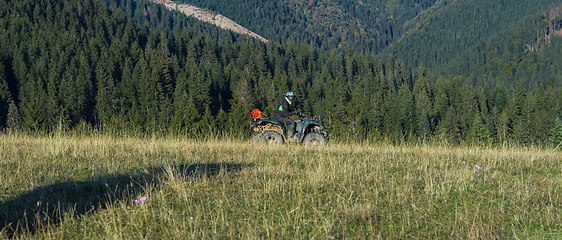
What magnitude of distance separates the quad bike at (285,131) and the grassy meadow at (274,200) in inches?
165

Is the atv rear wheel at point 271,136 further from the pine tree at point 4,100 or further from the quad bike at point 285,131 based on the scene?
the pine tree at point 4,100

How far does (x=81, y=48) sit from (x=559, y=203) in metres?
130

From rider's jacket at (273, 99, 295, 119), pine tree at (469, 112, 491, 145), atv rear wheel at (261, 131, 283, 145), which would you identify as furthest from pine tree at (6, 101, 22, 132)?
pine tree at (469, 112, 491, 145)

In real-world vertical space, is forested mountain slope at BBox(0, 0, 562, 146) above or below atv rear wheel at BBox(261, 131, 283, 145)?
above

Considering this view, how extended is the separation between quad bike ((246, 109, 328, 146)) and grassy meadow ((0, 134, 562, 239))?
13.7 feet

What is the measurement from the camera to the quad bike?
39.0 ft

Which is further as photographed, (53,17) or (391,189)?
(53,17)

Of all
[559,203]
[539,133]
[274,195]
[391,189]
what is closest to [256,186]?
[274,195]

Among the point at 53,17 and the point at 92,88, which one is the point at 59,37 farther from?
the point at 92,88

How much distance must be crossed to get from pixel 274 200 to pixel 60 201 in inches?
107

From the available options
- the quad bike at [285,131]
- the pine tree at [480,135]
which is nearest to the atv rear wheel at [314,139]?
the quad bike at [285,131]

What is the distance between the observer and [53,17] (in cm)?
13775

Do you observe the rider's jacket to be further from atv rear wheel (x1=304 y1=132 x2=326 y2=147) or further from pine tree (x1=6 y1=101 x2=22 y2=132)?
pine tree (x1=6 y1=101 x2=22 y2=132)

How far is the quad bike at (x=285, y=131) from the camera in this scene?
11.9 metres
